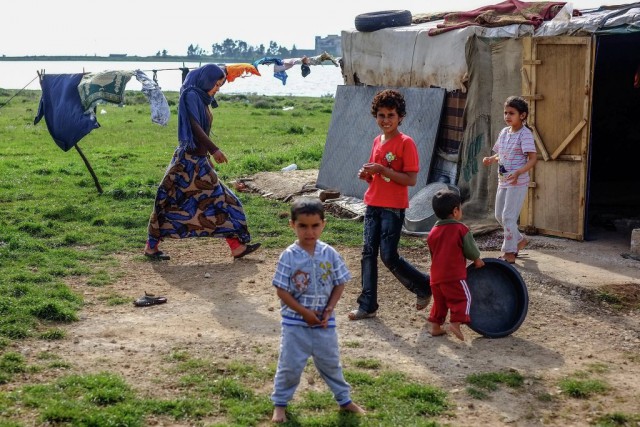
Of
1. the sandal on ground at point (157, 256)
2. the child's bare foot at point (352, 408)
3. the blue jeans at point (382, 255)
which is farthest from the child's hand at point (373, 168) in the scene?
the sandal on ground at point (157, 256)

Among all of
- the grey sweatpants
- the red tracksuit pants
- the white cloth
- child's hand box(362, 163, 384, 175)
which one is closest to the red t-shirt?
child's hand box(362, 163, 384, 175)

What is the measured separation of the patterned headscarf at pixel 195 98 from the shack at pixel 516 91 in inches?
137

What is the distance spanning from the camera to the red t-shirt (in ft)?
21.8

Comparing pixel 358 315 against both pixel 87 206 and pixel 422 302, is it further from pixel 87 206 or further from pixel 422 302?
pixel 87 206

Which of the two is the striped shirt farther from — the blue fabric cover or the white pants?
the blue fabric cover

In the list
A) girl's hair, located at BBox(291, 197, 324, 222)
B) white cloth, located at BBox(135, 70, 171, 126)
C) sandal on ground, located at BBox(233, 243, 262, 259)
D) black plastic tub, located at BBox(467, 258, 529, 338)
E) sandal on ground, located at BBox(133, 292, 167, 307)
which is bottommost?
sandal on ground, located at BBox(133, 292, 167, 307)

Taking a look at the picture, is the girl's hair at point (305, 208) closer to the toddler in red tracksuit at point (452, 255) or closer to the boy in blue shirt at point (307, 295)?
the boy in blue shirt at point (307, 295)

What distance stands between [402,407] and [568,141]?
218 inches

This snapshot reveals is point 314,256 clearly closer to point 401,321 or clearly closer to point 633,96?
point 401,321

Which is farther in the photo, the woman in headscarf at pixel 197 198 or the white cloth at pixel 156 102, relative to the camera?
the white cloth at pixel 156 102

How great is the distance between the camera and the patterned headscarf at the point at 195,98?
878 cm

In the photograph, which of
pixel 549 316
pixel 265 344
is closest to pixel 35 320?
pixel 265 344

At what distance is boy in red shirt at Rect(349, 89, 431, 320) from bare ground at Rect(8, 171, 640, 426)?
0.84 ft

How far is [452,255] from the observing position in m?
6.35
